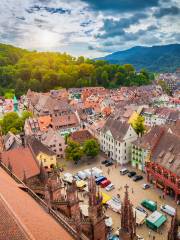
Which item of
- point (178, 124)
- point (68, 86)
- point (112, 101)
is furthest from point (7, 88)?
point (178, 124)

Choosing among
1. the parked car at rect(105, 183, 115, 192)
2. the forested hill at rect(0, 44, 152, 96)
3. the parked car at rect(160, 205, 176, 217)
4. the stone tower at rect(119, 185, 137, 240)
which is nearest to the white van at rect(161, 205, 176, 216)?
the parked car at rect(160, 205, 176, 217)

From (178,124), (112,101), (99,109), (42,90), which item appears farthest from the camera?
(42,90)

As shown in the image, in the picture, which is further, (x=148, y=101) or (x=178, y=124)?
(x=148, y=101)

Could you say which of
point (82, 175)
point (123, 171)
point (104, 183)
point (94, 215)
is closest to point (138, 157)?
point (123, 171)

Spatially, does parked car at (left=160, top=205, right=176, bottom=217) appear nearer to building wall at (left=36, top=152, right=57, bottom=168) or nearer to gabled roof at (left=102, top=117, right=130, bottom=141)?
gabled roof at (left=102, top=117, right=130, bottom=141)

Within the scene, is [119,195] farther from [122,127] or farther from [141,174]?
[122,127]

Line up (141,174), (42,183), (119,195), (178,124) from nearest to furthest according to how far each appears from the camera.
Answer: (42,183) → (119,195) → (141,174) → (178,124)

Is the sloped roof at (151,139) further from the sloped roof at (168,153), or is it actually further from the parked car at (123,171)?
the parked car at (123,171)

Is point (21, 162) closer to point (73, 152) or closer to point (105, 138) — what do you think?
point (73, 152)
